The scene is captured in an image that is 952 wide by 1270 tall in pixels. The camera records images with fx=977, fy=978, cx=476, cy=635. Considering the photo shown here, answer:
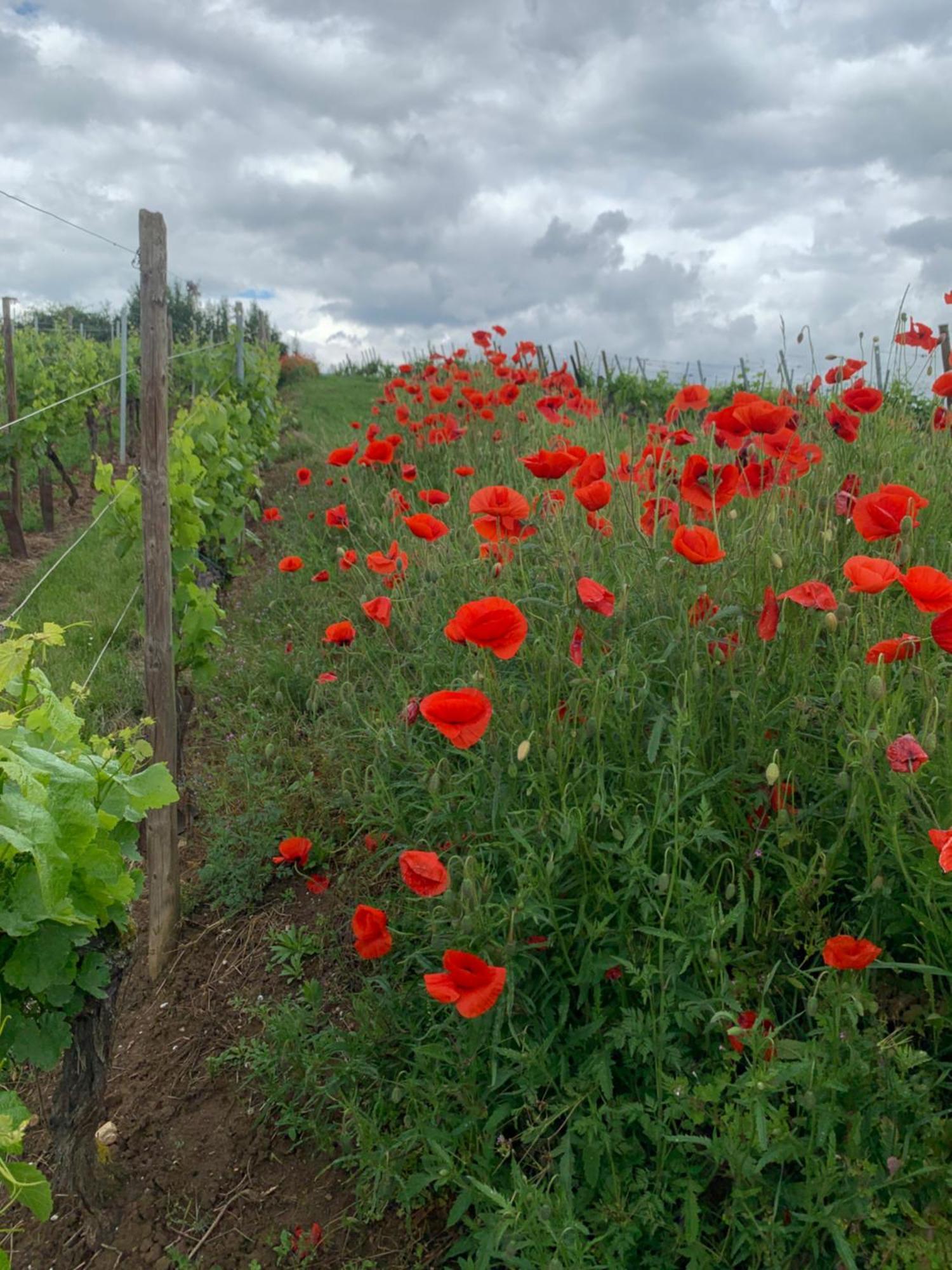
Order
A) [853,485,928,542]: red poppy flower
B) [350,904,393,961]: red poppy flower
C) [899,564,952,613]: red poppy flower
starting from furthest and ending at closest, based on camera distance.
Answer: [853,485,928,542]: red poppy flower < [350,904,393,961]: red poppy flower < [899,564,952,613]: red poppy flower

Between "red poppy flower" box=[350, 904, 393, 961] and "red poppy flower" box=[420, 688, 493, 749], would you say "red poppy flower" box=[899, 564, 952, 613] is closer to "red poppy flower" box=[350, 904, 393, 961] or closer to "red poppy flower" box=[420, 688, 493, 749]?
"red poppy flower" box=[420, 688, 493, 749]

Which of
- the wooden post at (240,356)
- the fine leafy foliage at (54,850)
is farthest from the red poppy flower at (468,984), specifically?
the wooden post at (240,356)

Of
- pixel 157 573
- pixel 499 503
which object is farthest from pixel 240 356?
pixel 499 503

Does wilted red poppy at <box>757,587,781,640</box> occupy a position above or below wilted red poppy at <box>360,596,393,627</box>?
above

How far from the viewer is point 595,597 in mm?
1871

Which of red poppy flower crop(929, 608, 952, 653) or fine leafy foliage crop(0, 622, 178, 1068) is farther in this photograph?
red poppy flower crop(929, 608, 952, 653)

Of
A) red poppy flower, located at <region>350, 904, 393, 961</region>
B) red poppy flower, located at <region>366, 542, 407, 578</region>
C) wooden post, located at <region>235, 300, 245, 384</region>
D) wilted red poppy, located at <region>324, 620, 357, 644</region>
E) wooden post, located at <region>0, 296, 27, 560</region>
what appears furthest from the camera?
wooden post, located at <region>235, 300, 245, 384</region>

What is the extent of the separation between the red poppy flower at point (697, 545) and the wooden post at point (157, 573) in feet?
5.54

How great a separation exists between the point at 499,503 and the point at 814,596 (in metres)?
0.77

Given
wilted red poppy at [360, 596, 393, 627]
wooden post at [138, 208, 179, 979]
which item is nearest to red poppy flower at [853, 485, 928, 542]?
wilted red poppy at [360, 596, 393, 627]

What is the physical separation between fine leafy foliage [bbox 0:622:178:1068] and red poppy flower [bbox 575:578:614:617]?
2.97 ft

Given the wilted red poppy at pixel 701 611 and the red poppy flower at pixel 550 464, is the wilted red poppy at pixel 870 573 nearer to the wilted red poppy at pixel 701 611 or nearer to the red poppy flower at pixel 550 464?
the wilted red poppy at pixel 701 611

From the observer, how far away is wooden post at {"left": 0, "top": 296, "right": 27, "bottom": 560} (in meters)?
7.77

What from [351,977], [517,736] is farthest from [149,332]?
[351,977]
